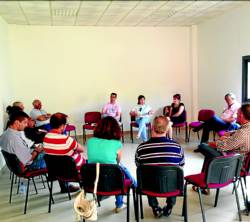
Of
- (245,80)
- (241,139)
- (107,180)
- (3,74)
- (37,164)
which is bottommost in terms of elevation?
(37,164)


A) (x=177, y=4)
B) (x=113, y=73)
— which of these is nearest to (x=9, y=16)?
(x=113, y=73)

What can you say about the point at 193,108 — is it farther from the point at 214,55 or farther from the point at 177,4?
the point at 177,4

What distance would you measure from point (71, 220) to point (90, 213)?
1.94 ft

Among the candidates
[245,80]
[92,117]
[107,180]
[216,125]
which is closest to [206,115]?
[216,125]

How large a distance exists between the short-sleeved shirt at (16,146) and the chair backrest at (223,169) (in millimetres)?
2137

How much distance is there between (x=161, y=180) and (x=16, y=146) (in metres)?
1.93

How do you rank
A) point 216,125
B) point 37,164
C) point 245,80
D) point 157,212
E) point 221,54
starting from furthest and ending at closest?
point 221,54 → point 245,80 → point 216,125 → point 37,164 → point 157,212

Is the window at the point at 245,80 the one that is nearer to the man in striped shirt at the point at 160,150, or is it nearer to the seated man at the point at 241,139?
the seated man at the point at 241,139

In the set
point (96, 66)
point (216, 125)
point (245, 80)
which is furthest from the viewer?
point (96, 66)

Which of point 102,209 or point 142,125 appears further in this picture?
point 142,125

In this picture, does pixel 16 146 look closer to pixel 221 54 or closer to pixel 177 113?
pixel 177 113

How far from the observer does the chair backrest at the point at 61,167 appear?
3293 mm

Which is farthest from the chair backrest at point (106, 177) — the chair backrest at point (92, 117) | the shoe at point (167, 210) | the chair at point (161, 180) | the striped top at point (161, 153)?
the chair backrest at point (92, 117)

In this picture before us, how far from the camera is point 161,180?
2811 mm
